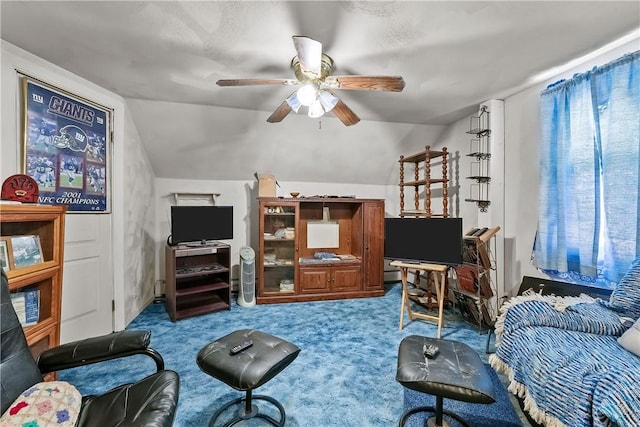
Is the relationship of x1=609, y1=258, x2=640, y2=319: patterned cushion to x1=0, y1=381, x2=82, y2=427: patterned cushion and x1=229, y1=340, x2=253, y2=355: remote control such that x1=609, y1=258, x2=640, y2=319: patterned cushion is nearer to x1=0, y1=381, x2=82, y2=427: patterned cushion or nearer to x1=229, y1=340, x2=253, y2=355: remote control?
x1=229, y1=340, x2=253, y2=355: remote control

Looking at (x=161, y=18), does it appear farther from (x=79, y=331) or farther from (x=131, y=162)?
(x=79, y=331)

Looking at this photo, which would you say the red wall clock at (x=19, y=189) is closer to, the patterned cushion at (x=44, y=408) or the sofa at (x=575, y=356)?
the patterned cushion at (x=44, y=408)

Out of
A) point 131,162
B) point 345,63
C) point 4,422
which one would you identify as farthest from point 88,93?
point 4,422

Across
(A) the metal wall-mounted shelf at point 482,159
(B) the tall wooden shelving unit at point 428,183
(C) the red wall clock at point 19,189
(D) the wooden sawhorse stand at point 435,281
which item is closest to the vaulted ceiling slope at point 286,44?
(A) the metal wall-mounted shelf at point 482,159

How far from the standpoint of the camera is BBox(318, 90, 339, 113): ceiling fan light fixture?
2119 mm

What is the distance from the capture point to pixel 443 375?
1428 mm

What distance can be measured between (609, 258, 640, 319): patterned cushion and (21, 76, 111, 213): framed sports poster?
166 inches

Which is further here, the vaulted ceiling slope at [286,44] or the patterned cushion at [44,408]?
the vaulted ceiling slope at [286,44]

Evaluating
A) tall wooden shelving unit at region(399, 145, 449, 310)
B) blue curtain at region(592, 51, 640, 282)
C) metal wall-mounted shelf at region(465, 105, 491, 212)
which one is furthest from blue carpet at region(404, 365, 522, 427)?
metal wall-mounted shelf at region(465, 105, 491, 212)

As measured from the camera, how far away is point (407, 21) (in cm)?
174

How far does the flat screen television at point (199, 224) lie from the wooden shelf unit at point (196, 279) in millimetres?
120

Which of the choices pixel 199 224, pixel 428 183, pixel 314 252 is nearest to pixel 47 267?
pixel 199 224

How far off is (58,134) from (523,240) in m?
4.44

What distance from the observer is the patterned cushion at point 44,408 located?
1.08m
